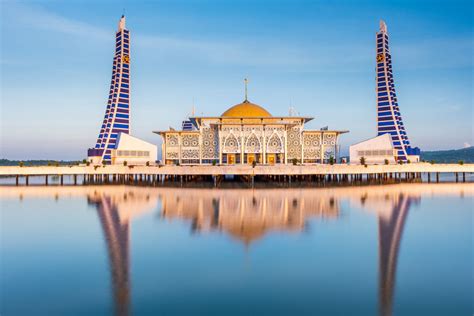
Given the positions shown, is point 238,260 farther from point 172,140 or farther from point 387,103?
point 387,103

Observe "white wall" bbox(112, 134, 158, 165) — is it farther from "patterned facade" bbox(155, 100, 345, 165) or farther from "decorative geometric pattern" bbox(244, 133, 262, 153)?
"decorative geometric pattern" bbox(244, 133, 262, 153)

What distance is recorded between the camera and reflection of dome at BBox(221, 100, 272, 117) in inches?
2253

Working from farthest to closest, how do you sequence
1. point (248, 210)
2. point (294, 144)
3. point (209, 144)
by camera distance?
point (294, 144)
point (209, 144)
point (248, 210)

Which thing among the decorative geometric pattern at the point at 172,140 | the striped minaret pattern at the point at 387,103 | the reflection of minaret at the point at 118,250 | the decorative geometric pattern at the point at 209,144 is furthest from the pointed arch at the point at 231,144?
the striped minaret pattern at the point at 387,103

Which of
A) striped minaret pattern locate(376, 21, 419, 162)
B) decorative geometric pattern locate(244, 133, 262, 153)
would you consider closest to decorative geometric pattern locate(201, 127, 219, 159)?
decorative geometric pattern locate(244, 133, 262, 153)

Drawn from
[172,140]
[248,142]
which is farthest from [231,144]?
[172,140]

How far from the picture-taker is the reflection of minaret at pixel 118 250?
11.1m

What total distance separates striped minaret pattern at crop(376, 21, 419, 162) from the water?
1498 inches

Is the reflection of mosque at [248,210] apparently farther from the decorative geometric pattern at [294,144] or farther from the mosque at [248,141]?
the decorative geometric pattern at [294,144]

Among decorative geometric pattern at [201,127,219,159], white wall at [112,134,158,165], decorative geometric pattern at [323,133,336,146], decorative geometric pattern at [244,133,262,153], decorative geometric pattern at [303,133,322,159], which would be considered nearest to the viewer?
decorative geometric pattern at [244,133,262,153]

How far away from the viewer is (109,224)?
22.2m

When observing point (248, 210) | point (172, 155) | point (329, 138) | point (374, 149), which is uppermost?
point (329, 138)

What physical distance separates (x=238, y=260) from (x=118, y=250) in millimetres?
5390

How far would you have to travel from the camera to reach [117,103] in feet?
218
